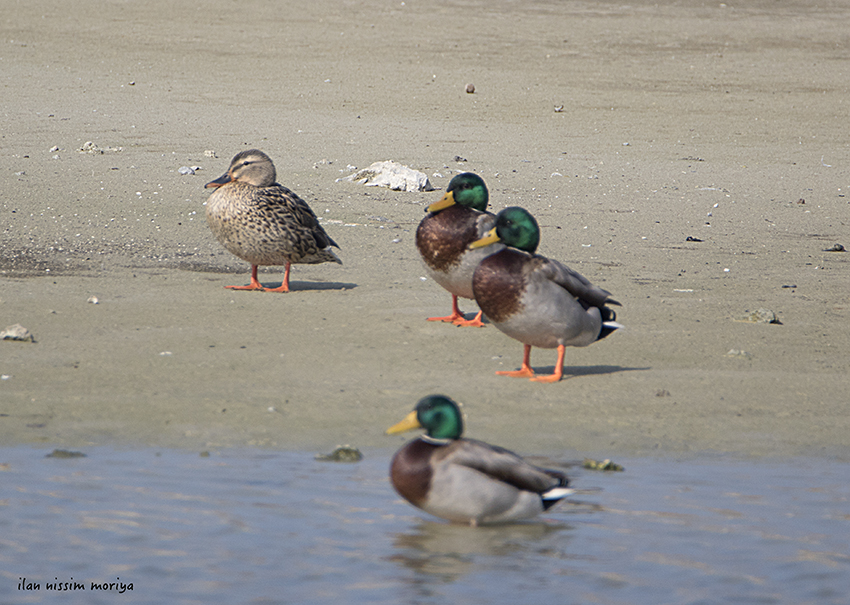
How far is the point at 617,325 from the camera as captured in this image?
22.1 ft

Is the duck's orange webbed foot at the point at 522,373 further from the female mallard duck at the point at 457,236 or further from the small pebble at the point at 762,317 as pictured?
the small pebble at the point at 762,317

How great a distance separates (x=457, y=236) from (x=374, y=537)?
3.65 metres

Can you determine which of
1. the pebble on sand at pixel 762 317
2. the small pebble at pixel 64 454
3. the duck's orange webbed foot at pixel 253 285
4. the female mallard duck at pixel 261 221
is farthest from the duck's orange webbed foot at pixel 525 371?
the duck's orange webbed foot at pixel 253 285

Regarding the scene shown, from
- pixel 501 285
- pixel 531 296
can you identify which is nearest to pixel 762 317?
pixel 531 296

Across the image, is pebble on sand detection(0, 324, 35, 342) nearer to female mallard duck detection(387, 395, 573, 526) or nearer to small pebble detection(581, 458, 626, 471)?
female mallard duck detection(387, 395, 573, 526)

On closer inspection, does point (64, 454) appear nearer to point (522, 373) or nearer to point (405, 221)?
point (522, 373)

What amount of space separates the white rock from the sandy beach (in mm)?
165

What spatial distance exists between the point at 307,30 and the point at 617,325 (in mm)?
21307

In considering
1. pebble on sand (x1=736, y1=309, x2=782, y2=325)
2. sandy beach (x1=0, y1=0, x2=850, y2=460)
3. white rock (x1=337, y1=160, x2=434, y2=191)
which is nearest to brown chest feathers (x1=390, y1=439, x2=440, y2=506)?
sandy beach (x1=0, y1=0, x2=850, y2=460)

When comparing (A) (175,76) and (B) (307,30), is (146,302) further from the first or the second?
(B) (307,30)

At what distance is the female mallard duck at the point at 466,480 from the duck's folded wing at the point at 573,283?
2020 mm

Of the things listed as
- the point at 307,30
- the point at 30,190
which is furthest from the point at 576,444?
the point at 307,30

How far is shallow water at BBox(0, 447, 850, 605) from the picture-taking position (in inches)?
156

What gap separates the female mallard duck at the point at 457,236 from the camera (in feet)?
25.3
